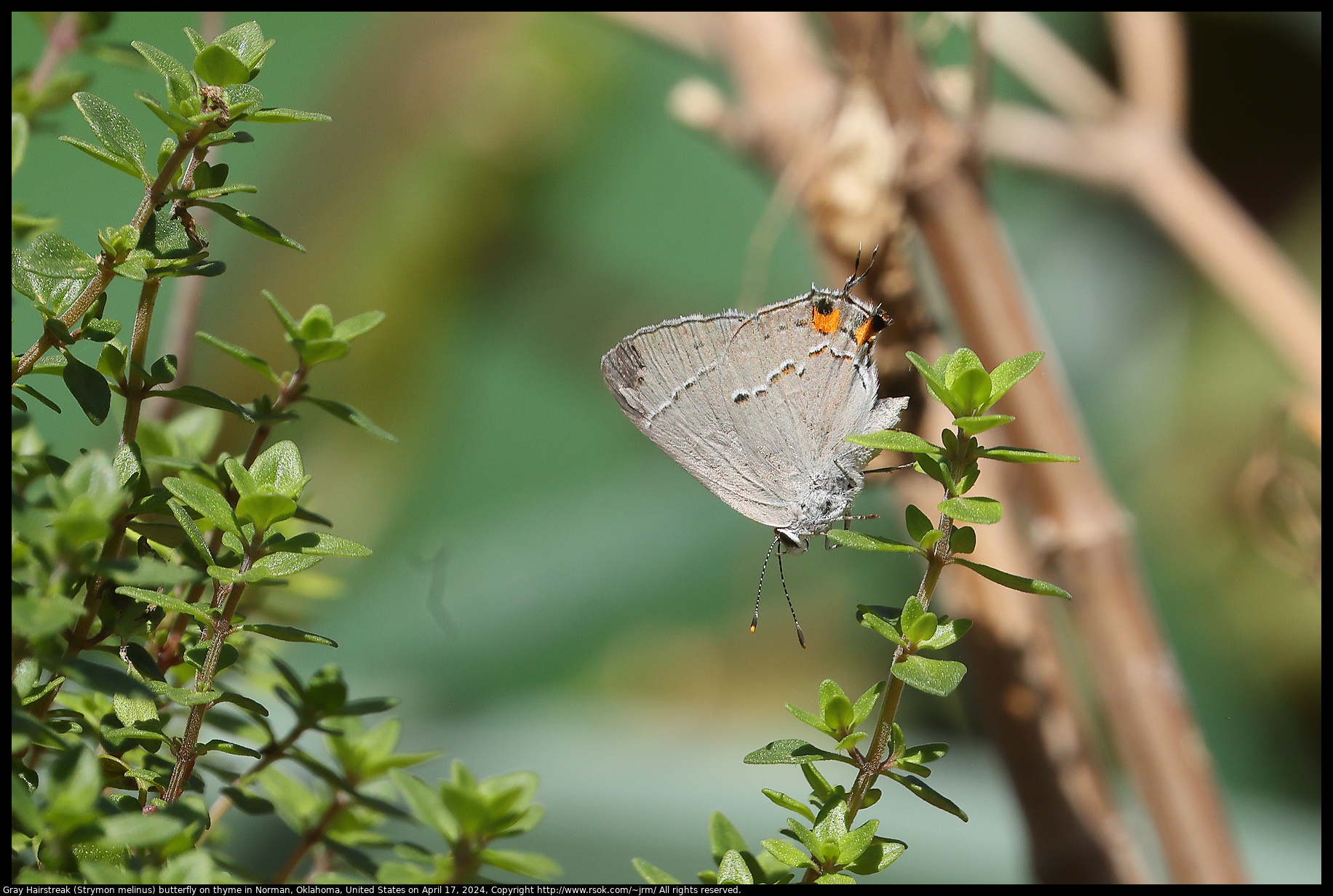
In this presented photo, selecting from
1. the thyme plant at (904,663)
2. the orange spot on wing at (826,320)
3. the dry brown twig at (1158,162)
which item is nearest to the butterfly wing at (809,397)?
the orange spot on wing at (826,320)

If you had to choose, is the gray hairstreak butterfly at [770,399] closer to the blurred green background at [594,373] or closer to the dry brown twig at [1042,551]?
the dry brown twig at [1042,551]

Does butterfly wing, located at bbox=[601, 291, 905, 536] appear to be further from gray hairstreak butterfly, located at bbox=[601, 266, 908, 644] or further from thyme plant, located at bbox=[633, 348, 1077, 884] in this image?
thyme plant, located at bbox=[633, 348, 1077, 884]

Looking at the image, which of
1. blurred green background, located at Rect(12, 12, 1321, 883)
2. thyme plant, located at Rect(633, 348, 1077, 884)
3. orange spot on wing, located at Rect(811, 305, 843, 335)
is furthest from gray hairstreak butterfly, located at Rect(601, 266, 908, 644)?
blurred green background, located at Rect(12, 12, 1321, 883)

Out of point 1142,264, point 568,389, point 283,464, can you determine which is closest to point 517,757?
point 568,389

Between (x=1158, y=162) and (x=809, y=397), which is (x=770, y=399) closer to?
(x=809, y=397)

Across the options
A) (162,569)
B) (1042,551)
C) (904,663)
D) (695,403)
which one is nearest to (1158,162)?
(1042,551)

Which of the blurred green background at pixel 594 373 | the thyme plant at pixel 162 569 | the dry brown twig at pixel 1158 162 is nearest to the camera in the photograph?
the thyme plant at pixel 162 569
